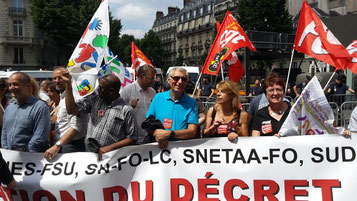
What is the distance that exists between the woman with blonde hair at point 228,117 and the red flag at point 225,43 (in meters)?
2.78

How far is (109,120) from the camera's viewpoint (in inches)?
137

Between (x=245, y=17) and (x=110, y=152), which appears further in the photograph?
(x=245, y=17)

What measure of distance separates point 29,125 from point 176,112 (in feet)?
4.75

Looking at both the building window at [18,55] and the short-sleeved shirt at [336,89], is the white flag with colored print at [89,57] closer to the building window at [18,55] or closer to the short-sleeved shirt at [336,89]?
the short-sleeved shirt at [336,89]

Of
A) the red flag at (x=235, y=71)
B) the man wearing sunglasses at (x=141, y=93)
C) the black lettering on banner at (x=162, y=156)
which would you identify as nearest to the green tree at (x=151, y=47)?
the red flag at (x=235, y=71)

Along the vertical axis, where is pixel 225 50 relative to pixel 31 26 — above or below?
below

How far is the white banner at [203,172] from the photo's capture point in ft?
11.2

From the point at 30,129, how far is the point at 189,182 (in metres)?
1.65

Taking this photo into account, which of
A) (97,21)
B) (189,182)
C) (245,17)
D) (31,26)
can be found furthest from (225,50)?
(31,26)

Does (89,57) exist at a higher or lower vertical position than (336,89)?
higher

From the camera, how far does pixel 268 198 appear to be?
11.2 feet

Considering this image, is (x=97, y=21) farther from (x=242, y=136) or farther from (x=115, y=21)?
(x=115, y=21)

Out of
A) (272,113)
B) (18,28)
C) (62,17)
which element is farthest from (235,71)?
(18,28)

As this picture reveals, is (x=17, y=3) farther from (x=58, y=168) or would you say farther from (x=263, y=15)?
(x=58, y=168)
